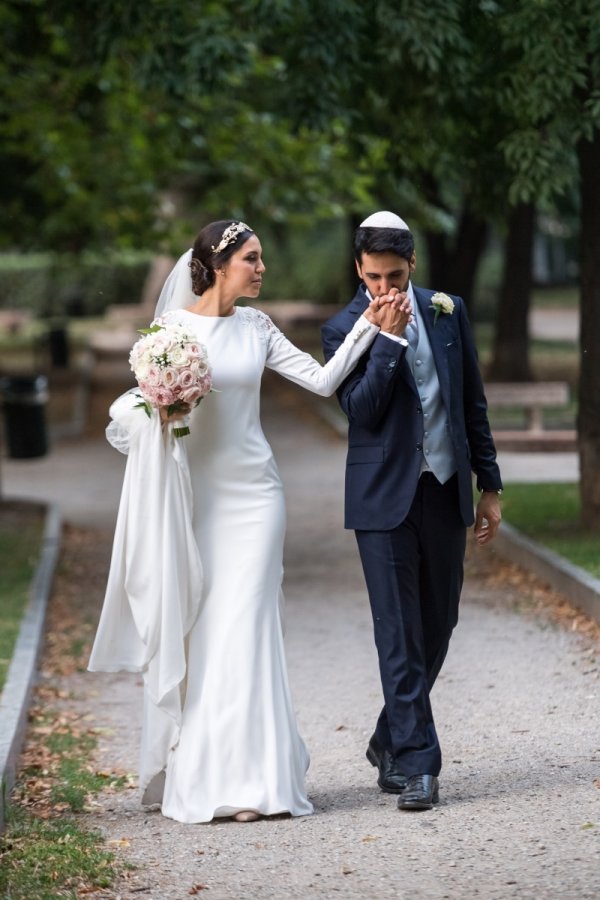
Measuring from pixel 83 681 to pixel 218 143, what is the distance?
13.9 meters

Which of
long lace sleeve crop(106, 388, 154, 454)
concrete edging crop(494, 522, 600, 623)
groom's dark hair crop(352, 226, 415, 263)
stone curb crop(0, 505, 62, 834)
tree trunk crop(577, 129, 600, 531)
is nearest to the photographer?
groom's dark hair crop(352, 226, 415, 263)

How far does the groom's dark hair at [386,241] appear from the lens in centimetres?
593

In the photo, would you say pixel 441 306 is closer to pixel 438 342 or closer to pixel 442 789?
pixel 438 342

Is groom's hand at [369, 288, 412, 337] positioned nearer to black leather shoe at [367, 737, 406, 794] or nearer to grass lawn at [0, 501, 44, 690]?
black leather shoe at [367, 737, 406, 794]

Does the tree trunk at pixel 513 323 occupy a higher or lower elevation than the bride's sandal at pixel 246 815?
lower

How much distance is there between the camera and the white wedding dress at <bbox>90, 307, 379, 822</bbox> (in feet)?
20.2

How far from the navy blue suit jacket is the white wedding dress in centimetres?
14

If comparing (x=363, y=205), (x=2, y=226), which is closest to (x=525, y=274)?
(x=363, y=205)

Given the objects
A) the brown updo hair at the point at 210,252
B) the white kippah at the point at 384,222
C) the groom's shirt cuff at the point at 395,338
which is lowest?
the groom's shirt cuff at the point at 395,338

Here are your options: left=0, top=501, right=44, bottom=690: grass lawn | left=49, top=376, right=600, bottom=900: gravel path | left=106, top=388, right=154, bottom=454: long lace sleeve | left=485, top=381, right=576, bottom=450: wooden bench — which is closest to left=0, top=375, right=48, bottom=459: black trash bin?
left=0, top=501, right=44, bottom=690: grass lawn

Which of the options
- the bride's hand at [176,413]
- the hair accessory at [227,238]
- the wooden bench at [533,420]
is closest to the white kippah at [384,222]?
the hair accessory at [227,238]

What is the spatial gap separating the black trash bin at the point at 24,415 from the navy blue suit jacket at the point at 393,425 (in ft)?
49.0

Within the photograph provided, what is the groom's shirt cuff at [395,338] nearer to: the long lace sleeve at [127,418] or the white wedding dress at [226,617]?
the white wedding dress at [226,617]

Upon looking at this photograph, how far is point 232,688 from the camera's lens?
6223 millimetres
